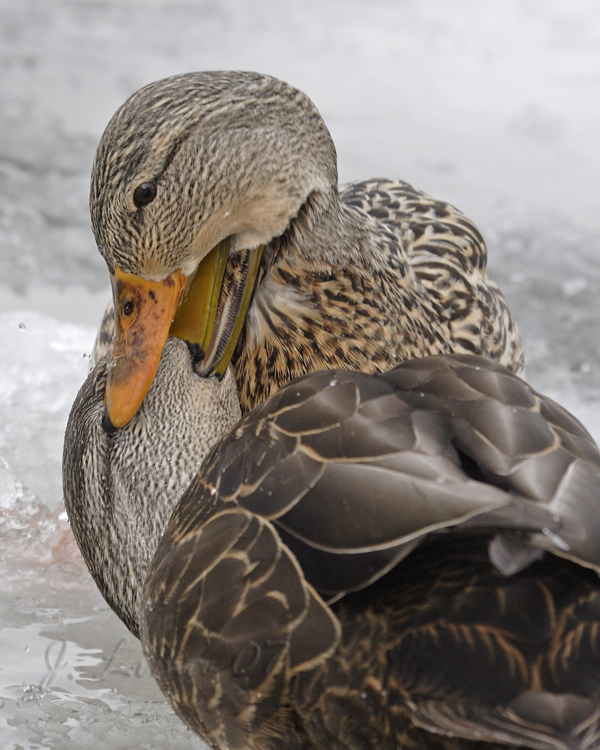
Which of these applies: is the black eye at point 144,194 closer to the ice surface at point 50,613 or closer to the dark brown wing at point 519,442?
the dark brown wing at point 519,442

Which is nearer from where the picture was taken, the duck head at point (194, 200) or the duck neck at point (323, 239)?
the duck head at point (194, 200)

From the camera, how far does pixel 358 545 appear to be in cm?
149

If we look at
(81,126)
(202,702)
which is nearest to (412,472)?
(202,702)

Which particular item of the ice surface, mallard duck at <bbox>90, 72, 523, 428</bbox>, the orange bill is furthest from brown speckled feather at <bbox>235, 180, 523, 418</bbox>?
the ice surface

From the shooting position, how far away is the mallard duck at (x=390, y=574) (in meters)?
1.46

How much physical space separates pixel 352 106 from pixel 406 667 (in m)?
5.26

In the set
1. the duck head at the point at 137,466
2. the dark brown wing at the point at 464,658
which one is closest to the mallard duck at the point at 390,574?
the dark brown wing at the point at 464,658

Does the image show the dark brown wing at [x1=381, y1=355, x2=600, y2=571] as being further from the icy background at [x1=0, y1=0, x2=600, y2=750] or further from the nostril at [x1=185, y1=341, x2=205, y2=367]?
the icy background at [x1=0, y1=0, x2=600, y2=750]

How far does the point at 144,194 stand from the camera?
1.97 meters

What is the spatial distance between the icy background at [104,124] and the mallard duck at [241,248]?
0.71 meters

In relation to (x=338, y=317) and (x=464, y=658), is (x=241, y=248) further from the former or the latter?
(x=464, y=658)

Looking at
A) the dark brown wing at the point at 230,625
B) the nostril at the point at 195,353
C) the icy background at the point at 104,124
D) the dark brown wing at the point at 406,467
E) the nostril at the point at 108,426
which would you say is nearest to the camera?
the dark brown wing at the point at 406,467

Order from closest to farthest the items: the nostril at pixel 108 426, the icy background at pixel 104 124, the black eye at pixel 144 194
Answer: the black eye at pixel 144 194
the nostril at pixel 108 426
the icy background at pixel 104 124

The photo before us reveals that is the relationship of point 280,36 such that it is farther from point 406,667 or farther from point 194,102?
point 406,667
